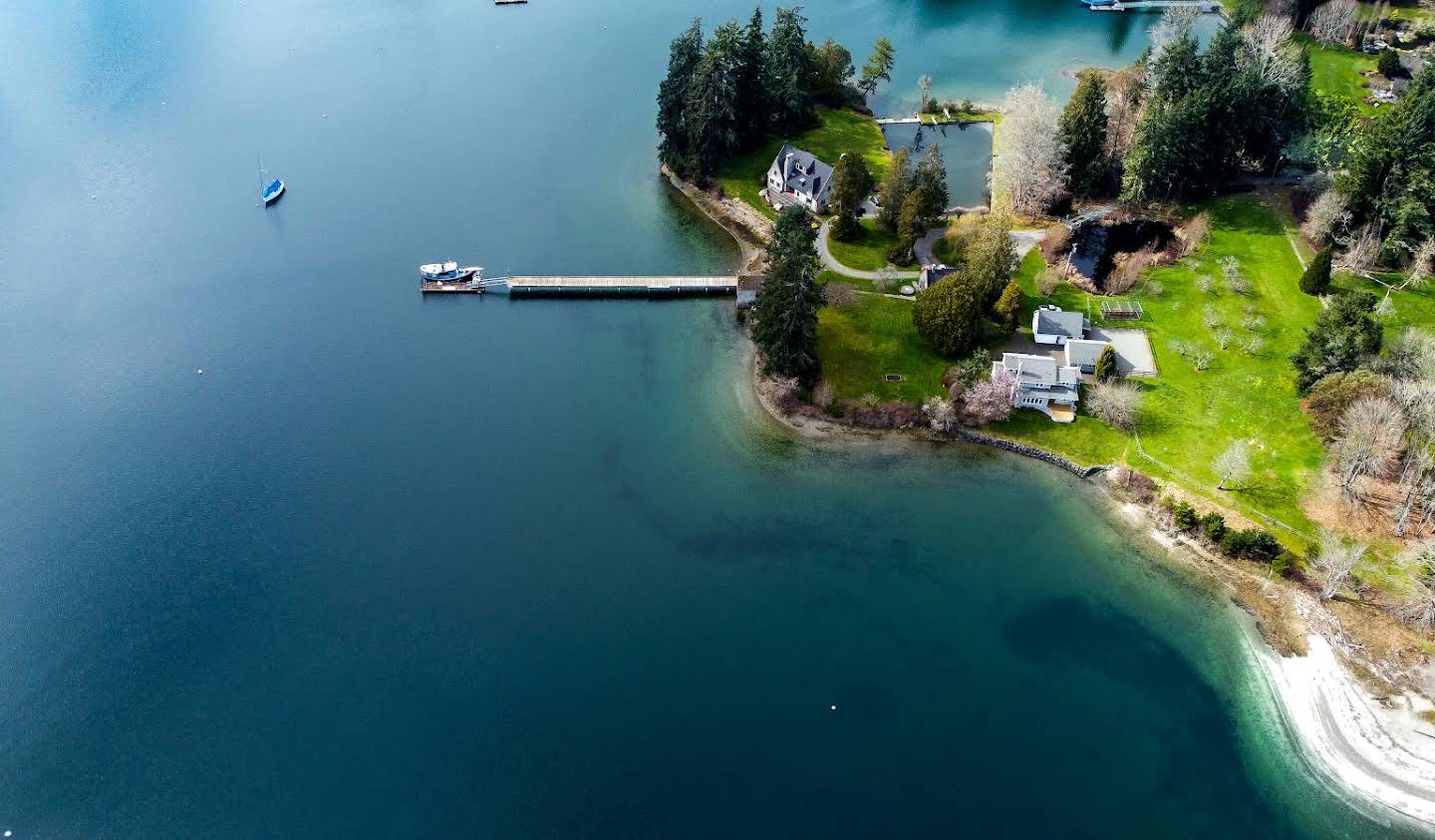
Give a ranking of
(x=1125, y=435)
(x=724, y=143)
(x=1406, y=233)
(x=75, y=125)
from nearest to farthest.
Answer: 1. (x=1125, y=435)
2. (x=1406, y=233)
3. (x=724, y=143)
4. (x=75, y=125)

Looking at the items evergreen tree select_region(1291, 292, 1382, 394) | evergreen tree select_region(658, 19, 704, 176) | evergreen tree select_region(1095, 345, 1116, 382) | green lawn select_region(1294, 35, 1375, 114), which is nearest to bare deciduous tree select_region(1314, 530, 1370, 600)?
evergreen tree select_region(1291, 292, 1382, 394)

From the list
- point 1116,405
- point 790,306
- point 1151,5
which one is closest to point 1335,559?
point 1116,405

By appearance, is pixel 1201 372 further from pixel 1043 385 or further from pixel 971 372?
pixel 971 372

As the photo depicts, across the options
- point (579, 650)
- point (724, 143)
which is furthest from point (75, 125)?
point (579, 650)

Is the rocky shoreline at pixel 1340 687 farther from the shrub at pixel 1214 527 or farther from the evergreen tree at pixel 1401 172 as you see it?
the evergreen tree at pixel 1401 172

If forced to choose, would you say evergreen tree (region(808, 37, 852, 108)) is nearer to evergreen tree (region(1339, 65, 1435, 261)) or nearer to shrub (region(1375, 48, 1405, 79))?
evergreen tree (region(1339, 65, 1435, 261))

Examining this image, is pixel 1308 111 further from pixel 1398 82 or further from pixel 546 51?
pixel 546 51
